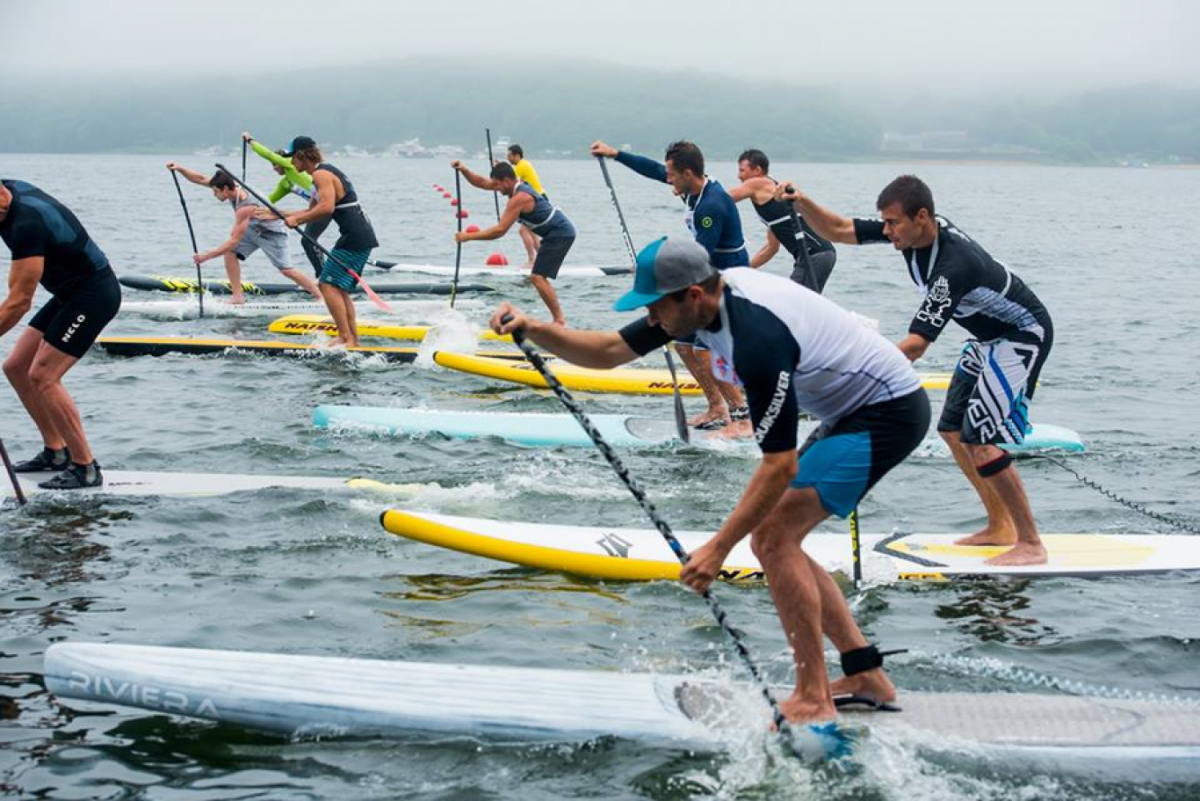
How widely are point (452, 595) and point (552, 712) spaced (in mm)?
2200

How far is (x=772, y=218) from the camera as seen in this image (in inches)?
525

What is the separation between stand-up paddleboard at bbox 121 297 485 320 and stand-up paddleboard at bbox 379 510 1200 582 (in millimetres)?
10928

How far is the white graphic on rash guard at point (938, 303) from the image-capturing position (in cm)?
755

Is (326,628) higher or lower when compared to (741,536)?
lower

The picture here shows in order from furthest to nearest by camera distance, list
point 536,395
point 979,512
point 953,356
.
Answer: point 953,356 < point 536,395 < point 979,512

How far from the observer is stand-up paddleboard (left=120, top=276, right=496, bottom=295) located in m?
20.9

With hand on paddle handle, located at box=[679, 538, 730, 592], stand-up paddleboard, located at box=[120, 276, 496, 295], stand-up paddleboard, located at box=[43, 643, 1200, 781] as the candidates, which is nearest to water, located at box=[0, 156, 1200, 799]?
stand-up paddleboard, located at box=[43, 643, 1200, 781]

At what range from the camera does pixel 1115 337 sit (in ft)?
67.7

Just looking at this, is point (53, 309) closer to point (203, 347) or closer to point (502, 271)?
point (203, 347)

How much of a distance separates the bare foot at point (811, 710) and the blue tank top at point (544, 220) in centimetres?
1092

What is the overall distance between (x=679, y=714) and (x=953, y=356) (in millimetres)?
13265

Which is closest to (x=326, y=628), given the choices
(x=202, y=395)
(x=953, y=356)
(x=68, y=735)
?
(x=68, y=735)

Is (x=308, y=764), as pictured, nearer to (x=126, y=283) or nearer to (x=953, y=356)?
(x=953, y=356)

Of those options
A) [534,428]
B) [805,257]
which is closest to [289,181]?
[534,428]
